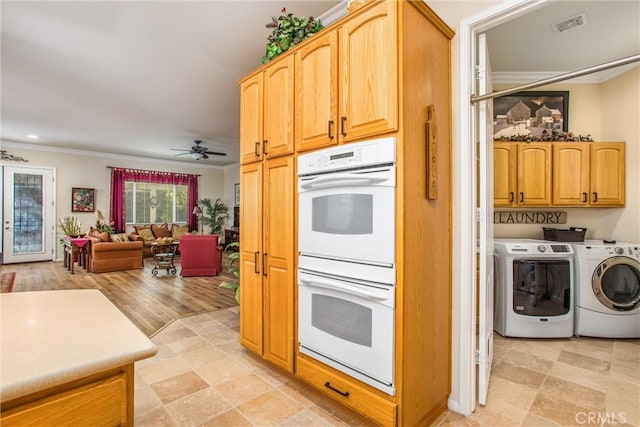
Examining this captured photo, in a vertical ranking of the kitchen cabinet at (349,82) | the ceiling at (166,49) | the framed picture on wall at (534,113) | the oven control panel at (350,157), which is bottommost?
the oven control panel at (350,157)

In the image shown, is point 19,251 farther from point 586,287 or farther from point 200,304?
point 586,287

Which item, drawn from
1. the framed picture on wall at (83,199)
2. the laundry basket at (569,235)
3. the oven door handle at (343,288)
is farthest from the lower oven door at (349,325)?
the framed picture on wall at (83,199)

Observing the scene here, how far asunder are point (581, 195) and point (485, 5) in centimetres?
272

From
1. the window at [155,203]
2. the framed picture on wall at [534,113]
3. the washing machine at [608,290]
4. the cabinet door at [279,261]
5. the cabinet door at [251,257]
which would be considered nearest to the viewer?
the cabinet door at [279,261]

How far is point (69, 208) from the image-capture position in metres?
7.89

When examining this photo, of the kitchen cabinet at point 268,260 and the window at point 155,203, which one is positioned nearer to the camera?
the kitchen cabinet at point 268,260

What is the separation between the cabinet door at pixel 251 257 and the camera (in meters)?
2.43

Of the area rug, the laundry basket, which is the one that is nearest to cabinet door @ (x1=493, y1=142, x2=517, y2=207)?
the laundry basket

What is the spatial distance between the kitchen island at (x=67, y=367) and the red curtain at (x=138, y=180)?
8.67 m

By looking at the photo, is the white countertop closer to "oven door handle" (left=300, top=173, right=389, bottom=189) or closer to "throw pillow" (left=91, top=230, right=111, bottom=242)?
"oven door handle" (left=300, top=173, right=389, bottom=189)

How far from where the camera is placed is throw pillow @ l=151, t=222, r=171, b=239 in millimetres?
8766

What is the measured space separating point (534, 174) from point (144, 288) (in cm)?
582

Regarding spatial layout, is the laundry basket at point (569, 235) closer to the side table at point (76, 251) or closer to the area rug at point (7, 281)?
the area rug at point (7, 281)

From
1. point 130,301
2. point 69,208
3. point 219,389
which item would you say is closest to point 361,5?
point 219,389
